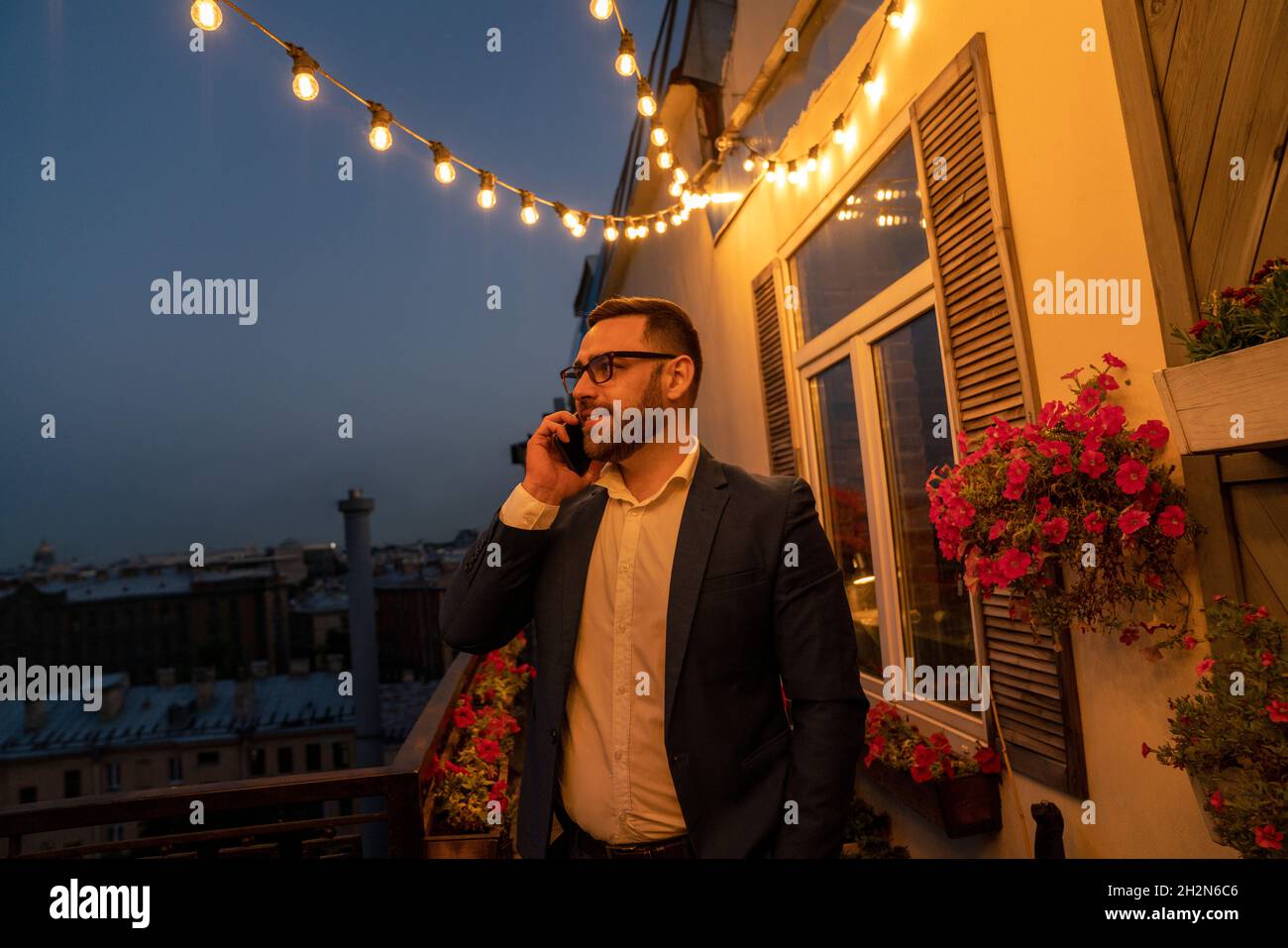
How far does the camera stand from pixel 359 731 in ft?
37.4

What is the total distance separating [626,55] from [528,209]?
1.01m

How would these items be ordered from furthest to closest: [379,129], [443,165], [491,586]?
[443,165] → [379,129] → [491,586]

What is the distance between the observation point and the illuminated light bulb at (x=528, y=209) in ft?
11.8

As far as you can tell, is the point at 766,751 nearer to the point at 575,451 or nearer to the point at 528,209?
the point at 575,451

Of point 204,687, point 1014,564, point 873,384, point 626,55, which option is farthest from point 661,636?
point 204,687

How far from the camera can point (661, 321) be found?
1496 mm

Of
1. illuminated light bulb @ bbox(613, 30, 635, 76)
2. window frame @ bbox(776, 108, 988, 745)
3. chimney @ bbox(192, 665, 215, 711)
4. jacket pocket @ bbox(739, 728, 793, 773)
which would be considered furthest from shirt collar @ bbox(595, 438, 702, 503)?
chimney @ bbox(192, 665, 215, 711)

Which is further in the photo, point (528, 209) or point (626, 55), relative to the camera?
point (528, 209)

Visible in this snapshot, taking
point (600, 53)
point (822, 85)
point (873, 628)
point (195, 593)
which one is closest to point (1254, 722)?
point (873, 628)

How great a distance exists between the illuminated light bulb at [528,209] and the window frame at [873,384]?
1.47 metres

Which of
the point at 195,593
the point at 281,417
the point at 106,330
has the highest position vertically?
the point at 106,330

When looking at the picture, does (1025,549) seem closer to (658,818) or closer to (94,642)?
(658,818)

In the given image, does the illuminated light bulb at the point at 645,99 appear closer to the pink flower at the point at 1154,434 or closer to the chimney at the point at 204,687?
the pink flower at the point at 1154,434

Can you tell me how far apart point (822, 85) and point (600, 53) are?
3.66 ft
